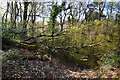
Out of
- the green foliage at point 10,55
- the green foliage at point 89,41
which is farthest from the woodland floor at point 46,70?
the green foliage at point 89,41

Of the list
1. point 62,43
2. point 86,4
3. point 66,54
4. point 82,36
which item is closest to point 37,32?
point 62,43

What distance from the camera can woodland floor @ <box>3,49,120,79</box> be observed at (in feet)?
9.02

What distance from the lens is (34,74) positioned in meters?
3.00

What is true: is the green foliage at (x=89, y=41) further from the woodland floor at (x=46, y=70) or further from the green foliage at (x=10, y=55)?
the green foliage at (x=10, y=55)

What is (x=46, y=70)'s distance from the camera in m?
3.40

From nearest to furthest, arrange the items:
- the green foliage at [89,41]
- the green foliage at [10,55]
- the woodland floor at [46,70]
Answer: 1. the woodland floor at [46,70]
2. the green foliage at [10,55]
3. the green foliage at [89,41]

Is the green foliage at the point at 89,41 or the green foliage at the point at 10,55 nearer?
the green foliage at the point at 10,55

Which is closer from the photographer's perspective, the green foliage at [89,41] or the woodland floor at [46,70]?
the woodland floor at [46,70]

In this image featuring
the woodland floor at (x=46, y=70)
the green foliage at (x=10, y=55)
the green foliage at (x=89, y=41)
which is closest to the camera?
the woodland floor at (x=46, y=70)

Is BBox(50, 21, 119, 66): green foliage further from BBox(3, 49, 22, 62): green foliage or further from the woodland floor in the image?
BBox(3, 49, 22, 62): green foliage

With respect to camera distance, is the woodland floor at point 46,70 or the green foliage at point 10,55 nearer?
the woodland floor at point 46,70

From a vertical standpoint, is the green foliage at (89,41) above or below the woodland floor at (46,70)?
above

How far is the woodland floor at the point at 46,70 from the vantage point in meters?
2.75

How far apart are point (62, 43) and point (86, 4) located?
6.54 feet
